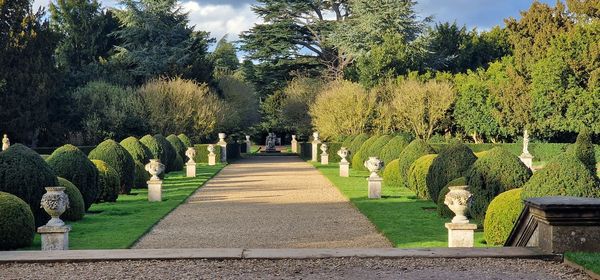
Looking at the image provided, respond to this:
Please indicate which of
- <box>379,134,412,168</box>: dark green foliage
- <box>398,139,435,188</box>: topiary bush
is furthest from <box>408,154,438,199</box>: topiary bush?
<box>379,134,412,168</box>: dark green foliage

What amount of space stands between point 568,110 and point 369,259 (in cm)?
3704

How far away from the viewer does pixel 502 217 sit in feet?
35.5

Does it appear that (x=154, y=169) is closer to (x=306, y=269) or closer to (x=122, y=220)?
(x=122, y=220)

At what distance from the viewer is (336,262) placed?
26.6ft

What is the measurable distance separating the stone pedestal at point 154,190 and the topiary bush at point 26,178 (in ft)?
18.5

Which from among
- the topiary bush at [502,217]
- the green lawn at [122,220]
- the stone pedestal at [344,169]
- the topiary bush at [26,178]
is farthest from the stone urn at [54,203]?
the stone pedestal at [344,169]

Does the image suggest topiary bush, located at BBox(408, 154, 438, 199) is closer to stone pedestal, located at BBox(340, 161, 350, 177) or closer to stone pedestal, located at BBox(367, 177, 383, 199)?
stone pedestal, located at BBox(367, 177, 383, 199)

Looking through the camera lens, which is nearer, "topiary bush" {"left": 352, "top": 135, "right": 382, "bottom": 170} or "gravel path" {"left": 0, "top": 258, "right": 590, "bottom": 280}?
"gravel path" {"left": 0, "top": 258, "right": 590, "bottom": 280}

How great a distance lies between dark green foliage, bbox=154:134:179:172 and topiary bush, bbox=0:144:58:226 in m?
16.4

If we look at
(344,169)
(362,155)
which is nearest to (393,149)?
(344,169)

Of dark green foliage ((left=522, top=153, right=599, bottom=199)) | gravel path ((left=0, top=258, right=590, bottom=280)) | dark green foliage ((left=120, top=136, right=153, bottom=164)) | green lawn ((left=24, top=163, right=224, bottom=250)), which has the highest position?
dark green foliage ((left=120, top=136, right=153, bottom=164))

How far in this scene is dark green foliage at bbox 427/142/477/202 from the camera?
1566 centimetres

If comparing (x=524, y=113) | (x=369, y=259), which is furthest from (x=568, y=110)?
(x=369, y=259)

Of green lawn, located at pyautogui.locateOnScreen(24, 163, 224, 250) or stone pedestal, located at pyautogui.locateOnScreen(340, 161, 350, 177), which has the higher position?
stone pedestal, located at pyautogui.locateOnScreen(340, 161, 350, 177)
